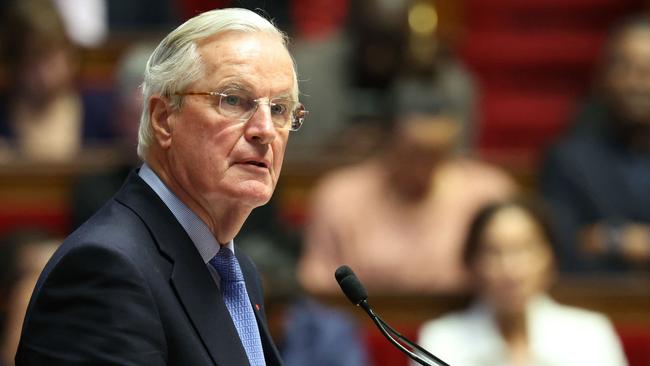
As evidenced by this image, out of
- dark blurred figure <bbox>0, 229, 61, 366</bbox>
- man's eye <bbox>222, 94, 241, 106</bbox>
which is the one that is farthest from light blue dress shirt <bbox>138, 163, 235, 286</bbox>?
dark blurred figure <bbox>0, 229, 61, 366</bbox>

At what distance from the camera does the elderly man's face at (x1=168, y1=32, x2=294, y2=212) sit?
3.94 ft

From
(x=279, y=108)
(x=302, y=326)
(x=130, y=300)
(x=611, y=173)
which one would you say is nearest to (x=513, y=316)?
(x=302, y=326)

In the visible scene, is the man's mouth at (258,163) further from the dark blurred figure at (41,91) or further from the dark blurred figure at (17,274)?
the dark blurred figure at (41,91)

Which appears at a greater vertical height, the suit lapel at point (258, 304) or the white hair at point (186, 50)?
the white hair at point (186, 50)

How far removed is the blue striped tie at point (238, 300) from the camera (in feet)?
4.09

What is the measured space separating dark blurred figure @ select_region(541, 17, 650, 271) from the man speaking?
1.95m

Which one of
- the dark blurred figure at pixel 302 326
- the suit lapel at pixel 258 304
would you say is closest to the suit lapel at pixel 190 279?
the suit lapel at pixel 258 304

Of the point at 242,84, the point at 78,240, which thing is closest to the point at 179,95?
the point at 242,84

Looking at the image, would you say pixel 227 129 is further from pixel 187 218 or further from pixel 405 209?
pixel 405 209

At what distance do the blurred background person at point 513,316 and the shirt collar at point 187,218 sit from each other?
1476 millimetres

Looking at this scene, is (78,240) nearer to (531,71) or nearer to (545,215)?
(545,215)

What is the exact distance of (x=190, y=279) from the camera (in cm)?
119

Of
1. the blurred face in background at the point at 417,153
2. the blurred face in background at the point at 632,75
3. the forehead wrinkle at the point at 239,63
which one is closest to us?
the forehead wrinkle at the point at 239,63

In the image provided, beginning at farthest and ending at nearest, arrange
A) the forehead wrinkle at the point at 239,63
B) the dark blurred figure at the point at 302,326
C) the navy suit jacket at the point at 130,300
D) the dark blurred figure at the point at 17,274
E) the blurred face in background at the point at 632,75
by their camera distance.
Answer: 1. the blurred face in background at the point at 632,75
2. the dark blurred figure at the point at 302,326
3. the dark blurred figure at the point at 17,274
4. the forehead wrinkle at the point at 239,63
5. the navy suit jacket at the point at 130,300
